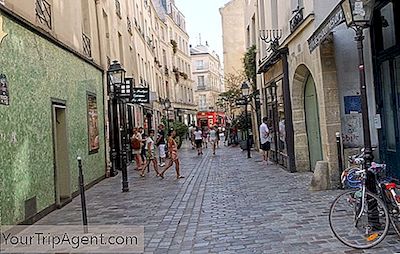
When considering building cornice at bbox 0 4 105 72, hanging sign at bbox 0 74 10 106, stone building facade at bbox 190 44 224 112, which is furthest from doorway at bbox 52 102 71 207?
stone building facade at bbox 190 44 224 112

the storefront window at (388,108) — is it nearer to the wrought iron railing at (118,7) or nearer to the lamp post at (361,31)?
the lamp post at (361,31)

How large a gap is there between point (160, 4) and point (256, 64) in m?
28.8

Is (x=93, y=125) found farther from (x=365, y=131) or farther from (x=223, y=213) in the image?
(x=365, y=131)

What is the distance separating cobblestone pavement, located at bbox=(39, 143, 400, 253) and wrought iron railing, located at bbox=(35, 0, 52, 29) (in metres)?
3.98

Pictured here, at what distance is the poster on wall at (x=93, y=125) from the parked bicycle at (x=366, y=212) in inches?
365

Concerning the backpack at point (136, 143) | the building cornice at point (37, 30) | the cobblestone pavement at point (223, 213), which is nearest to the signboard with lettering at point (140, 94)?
the backpack at point (136, 143)

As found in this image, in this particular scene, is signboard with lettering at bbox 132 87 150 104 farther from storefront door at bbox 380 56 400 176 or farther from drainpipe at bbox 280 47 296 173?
storefront door at bbox 380 56 400 176

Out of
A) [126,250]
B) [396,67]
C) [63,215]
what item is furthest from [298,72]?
[126,250]

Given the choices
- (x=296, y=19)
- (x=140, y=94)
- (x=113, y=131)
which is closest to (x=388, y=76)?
(x=296, y=19)

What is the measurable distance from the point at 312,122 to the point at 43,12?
7989mm

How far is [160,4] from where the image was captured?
49781 mm

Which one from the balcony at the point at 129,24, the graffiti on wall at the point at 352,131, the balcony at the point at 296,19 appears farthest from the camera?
the balcony at the point at 129,24

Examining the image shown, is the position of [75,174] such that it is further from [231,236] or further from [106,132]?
[231,236]

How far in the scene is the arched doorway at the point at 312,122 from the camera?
14.3m
